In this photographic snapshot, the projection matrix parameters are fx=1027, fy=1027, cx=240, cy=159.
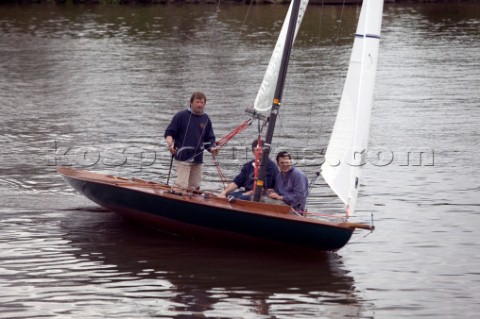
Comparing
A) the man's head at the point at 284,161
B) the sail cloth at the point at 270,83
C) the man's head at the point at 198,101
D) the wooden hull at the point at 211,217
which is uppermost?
the sail cloth at the point at 270,83

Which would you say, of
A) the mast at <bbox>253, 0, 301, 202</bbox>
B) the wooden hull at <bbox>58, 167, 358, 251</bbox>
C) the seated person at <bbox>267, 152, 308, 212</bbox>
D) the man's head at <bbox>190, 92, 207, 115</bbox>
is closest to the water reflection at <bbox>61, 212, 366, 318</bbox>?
the wooden hull at <bbox>58, 167, 358, 251</bbox>

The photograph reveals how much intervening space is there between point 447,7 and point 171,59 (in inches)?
882

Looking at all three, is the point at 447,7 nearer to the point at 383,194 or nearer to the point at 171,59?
the point at 171,59

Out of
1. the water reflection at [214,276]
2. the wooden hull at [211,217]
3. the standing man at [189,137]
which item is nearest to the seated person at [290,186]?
the wooden hull at [211,217]

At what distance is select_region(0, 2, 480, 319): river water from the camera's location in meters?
→ 11.8

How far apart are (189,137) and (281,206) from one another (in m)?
1.96

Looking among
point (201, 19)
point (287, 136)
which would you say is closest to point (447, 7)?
point (201, 19)

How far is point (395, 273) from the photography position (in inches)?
498

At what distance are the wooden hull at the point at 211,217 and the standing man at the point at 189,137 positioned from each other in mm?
463

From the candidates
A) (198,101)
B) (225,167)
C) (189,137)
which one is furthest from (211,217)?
(225,167)

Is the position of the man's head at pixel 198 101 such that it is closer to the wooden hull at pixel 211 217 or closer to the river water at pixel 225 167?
the wooden hull at pixel 211 217

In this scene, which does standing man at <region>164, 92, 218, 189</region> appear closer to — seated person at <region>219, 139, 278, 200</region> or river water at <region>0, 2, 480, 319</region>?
seated person at <region>219, 139, 278, 200</region>

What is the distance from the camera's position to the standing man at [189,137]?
13984 mm

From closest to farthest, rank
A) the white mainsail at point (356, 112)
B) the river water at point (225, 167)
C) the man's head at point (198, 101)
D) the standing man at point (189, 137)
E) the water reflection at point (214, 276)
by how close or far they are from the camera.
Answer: the water reflection at point (214, 276)
the river water at point (225, 167)
the white mainsail at point (356, 112)
the man's head at point (198, 101)
the standing man at point (189, 137)
